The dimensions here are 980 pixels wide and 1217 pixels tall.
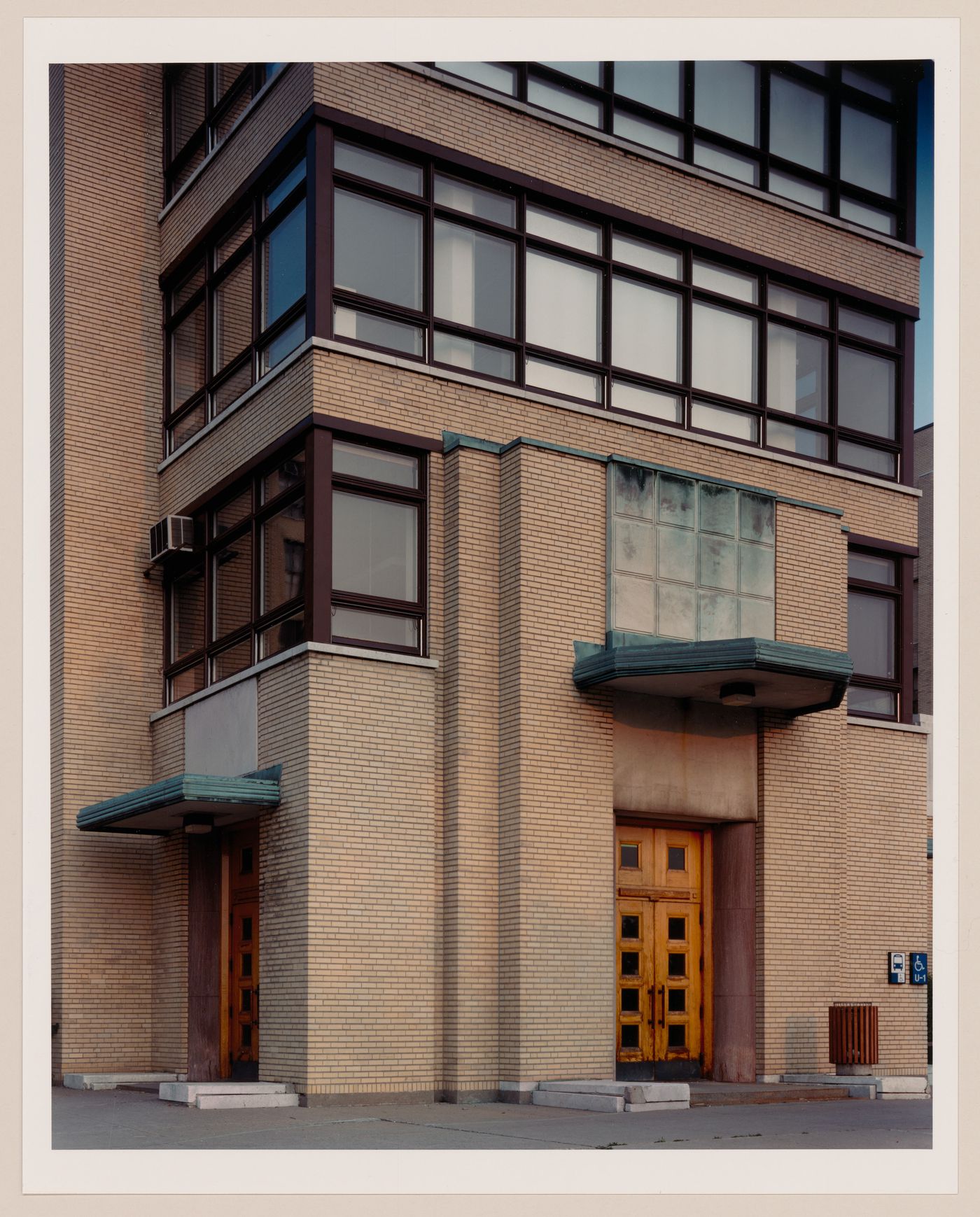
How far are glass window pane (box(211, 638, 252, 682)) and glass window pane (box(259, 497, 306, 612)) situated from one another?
574mm

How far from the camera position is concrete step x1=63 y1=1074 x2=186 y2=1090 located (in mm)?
20047

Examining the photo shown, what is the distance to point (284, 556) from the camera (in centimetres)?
1912

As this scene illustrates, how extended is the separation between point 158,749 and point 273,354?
5.55 metres

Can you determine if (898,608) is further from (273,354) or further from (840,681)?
(273,354)

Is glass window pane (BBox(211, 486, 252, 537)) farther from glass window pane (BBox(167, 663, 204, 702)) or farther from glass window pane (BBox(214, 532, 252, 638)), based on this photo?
glass window pane (BBox(167, 663, 204, 702))

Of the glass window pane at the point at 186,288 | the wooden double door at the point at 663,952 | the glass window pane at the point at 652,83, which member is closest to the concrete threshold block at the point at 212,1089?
the wooden double door at the point at 663,952

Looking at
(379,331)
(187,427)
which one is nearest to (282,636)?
(379,331)

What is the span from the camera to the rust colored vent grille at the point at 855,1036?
65.5ft

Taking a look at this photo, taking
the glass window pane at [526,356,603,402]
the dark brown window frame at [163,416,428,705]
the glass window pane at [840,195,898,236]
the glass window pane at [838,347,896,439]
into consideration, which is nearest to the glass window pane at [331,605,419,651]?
the dark brown window frame at [163,416,428,705]

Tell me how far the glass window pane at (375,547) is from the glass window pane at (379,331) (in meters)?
1.86

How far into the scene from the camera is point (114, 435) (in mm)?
22297

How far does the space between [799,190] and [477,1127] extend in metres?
14.4

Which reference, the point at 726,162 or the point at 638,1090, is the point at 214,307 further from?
the point at 638,1090
